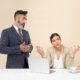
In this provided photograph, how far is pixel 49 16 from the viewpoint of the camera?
14.7ft

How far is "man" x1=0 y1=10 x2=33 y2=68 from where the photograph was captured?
3.08 metres

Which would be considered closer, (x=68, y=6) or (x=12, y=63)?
(x=12, y=63)

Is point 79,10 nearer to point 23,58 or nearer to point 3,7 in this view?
point 3,7

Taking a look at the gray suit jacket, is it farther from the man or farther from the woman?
the woman

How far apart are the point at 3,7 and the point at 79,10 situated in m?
1.49

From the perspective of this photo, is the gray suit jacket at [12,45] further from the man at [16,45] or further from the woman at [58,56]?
the woman at [58,56]

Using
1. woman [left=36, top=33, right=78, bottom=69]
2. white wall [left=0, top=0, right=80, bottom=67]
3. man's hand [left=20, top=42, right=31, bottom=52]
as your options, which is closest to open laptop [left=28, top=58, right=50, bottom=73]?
man's hand [left=20, top=42, right=31, bottom=52]

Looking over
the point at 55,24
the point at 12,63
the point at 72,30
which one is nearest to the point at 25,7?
the point at 55,24

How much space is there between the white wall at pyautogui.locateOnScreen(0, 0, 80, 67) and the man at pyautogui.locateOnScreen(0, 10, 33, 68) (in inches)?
47.9

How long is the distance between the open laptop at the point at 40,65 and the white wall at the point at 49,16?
1958 millimetres

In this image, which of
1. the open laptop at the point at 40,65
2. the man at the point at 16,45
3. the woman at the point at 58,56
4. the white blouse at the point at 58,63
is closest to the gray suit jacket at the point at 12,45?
the man at the point at 16,45

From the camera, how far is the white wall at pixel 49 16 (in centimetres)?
446

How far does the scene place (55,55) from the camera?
3.46 m

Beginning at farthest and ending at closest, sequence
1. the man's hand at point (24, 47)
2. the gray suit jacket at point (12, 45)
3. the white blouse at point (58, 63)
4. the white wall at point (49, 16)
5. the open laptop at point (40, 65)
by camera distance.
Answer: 1. the white wall at point (49, 16)
2. the white blouse at point (58, 63)
3. the gray suit jacket at point (12, 45)
4. the man's hand at point (24, 47)
5. the open laptop at point (40, 65)
